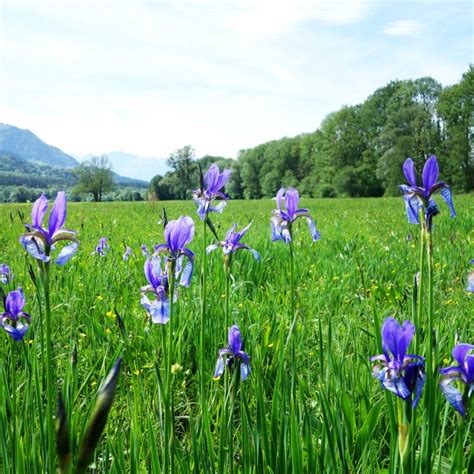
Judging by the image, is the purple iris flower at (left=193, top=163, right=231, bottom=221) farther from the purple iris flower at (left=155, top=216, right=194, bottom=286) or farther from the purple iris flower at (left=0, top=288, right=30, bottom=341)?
the purple iris flower at (left=0, top=288, right=30, bottom=341)

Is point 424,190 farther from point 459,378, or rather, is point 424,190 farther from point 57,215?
point 57,215

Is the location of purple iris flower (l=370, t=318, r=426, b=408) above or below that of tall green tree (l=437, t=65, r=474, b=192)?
below

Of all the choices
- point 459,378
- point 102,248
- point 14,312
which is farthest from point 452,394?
point 102,248

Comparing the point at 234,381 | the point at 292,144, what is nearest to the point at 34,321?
the point at 234,381

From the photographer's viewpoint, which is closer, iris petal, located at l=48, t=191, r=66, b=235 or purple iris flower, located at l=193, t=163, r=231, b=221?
iris petal, located at l=48, t=191, r=66, b=235

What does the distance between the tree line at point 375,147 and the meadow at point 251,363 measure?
18.3 meters

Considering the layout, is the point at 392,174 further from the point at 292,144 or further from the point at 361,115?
the point at 292,144

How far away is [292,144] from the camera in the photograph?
83625mm

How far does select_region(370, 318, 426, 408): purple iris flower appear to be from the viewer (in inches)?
39.1

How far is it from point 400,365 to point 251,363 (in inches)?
46.9

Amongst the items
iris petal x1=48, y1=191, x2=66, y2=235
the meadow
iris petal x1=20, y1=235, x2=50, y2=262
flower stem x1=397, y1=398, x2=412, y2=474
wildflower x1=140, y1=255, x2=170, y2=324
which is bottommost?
the meadow

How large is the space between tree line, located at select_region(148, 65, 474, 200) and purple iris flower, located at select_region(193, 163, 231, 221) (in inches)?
816

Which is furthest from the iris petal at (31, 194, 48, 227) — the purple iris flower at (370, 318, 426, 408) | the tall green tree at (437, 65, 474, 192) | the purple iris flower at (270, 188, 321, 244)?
the tall green tree at (437, 65, 474, 192)

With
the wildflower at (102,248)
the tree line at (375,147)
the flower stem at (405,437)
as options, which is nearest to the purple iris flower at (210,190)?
the flower stem at (405,437)
